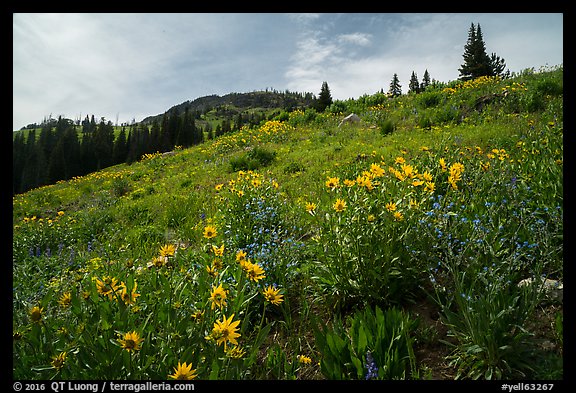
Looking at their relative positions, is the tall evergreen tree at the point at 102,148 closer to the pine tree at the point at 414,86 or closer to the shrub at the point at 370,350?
the pine tree at the point at 414,86

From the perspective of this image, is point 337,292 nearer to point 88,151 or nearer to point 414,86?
point 414,86

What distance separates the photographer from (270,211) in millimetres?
3893

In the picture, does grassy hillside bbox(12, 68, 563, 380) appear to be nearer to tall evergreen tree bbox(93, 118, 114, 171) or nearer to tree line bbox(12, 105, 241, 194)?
tree line bbox(12, 105, 241, 194)

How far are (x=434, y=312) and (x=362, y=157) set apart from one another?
5133 mm

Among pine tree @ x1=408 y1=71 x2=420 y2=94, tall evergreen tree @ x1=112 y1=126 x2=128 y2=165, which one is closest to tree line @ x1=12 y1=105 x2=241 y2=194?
tall evergreen tree @ x1=112 y1=126 x2=128 y2=165

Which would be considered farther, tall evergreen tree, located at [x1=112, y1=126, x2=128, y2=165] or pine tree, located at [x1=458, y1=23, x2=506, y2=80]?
tall evergreen tree, located at [x1=112, y1=126, x2=128, y2=165]

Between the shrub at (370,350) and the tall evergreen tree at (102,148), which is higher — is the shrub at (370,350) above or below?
below

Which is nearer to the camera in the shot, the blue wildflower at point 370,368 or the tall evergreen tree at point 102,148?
the blue wildflower at point 370,368

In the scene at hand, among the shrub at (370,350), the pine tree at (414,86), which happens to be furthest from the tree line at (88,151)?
the shrub at (370,350)

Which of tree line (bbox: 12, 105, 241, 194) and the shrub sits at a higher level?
tree line (bbox: 12, 105, 241, 194)

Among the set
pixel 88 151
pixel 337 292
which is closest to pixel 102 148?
pixel 88 151

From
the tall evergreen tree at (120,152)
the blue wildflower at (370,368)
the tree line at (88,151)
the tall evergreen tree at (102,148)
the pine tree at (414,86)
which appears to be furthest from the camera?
the tall evergreen tree at (120,152)
